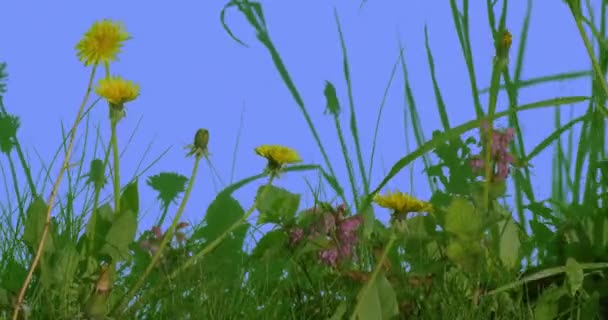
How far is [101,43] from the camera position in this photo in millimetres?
1771

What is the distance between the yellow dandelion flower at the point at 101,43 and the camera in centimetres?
177


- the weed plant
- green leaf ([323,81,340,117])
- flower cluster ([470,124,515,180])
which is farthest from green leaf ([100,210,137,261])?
green leaf ([323,81,340,117])

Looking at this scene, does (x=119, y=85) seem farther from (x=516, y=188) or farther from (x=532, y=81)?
(x=516, y=188)

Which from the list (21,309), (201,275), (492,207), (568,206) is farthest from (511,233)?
(21,309)

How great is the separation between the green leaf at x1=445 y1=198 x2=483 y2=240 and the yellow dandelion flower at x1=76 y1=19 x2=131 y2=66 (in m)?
0.60

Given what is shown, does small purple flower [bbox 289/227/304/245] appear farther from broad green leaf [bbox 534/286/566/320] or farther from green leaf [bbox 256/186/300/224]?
broad green leaf [bbox 534/286/566/320]

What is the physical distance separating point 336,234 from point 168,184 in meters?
0.37

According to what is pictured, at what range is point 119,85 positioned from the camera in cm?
177

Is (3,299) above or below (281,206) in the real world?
below

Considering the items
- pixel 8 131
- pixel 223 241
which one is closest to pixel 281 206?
pixel 223 241

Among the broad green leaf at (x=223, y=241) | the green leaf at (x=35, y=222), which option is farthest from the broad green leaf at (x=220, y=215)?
the green leaf at (x=35, y=222)

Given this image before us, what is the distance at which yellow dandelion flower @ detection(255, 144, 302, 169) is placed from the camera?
1812 millimetres

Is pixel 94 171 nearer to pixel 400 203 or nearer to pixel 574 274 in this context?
pixel 400 203

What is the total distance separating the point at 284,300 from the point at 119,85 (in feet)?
1.79
